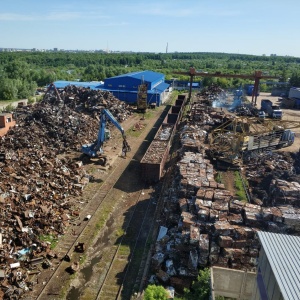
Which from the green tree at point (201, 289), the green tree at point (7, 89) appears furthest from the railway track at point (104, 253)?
the green tree at point (7, 89)

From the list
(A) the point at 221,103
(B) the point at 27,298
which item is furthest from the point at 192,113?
(B) the point at 27,298

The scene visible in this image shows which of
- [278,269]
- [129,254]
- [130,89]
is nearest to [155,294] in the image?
[129,254]

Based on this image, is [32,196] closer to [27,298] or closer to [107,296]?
[27,298]

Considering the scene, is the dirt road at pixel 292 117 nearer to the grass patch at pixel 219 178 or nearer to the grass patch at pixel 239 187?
the grass patch at pixel 239 187

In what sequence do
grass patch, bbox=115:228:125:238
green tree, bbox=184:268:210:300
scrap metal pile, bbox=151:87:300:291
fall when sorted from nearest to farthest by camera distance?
green tree, bbox=184:268:210:300 < scrap metal pile, bbox=151:87:300:291 < grass patch, bbox=115:228:125:238

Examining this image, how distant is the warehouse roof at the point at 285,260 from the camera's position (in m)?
6.59

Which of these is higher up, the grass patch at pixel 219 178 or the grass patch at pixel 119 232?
the grass patch at pixel 219 178

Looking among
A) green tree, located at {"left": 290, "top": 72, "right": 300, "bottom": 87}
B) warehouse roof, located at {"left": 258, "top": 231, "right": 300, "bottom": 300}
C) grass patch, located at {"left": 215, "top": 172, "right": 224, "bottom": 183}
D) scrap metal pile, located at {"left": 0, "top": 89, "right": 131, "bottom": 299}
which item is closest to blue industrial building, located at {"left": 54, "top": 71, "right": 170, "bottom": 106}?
scrap metal pile, located at {"left": 0, "top": 89, "right": 131, "bottom": 299}

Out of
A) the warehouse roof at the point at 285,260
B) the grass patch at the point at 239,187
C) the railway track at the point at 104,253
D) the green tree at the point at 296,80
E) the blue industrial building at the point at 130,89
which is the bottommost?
the railway track at the point at 104,253

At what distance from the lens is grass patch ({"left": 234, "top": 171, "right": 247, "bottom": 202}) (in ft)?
58.1

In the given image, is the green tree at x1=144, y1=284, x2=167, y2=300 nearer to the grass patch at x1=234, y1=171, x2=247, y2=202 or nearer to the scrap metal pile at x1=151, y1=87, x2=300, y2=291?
the scrap metal pile at x1=151, y1=87, x2=300, y2=291

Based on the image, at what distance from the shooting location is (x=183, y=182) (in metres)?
15.7

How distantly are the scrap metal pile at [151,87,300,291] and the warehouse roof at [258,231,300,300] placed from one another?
3.47m

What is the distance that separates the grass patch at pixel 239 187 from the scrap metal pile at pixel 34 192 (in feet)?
30.0
